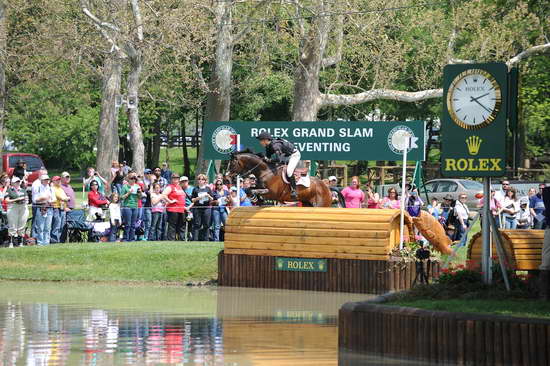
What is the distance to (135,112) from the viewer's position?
45062mm

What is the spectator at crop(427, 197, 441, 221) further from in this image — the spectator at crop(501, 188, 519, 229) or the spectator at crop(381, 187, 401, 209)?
the spectator at crop(501, 188, 519, 229)

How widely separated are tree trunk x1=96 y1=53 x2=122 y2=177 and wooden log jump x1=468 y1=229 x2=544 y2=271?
25.4m

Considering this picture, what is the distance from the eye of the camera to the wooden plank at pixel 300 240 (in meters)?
23.2

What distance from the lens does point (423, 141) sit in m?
29.5

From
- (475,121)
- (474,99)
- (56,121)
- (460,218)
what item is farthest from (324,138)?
(56,121)

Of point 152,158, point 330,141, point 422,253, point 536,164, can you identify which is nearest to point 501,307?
point 422,253

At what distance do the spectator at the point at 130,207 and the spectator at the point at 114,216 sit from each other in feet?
0.52

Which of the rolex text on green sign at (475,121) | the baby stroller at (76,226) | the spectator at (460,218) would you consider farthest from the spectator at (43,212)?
the rolex text on green sign at (475,121)

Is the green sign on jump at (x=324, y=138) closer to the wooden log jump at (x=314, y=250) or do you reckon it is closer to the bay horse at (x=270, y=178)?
the bay horse at (x=270, y=178)

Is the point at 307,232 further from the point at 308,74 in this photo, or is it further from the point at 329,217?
the point at 308,74

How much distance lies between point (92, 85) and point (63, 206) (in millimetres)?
34575

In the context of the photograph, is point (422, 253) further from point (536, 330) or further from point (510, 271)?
point (536, 330)

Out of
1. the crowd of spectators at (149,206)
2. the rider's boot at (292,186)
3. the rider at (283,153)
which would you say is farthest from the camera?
the crowd of spectators at (149,206)

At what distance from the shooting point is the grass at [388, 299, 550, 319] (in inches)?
536
